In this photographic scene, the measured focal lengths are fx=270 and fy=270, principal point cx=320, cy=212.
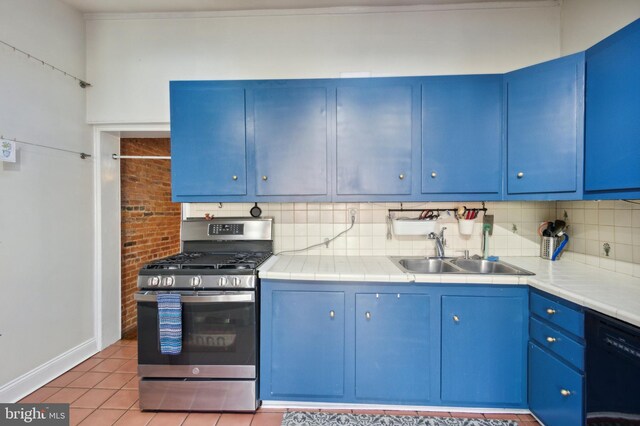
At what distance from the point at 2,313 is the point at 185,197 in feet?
4.49

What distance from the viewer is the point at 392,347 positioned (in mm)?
1743

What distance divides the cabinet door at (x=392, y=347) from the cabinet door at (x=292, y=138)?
901 mm

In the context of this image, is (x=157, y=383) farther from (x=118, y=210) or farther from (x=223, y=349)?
(x=118, y=210)

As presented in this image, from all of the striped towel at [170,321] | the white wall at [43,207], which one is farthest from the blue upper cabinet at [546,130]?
the white wall at [43,207]

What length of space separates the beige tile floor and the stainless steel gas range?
0.06 metres

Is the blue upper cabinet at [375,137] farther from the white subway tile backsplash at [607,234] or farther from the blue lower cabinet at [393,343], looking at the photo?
the white subway tile backsplash at [607,234]

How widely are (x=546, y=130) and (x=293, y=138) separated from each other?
1.71m

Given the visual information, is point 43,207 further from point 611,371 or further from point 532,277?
point 611,371

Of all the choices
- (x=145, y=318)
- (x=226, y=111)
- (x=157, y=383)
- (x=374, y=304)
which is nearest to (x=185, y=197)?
(x=226, y=111)

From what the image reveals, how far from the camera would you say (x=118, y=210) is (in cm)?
266

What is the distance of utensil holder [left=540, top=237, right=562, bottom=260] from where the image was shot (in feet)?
6.98

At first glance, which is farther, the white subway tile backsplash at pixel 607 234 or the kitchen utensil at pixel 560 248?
the kitchen utensil at pixel 560 248

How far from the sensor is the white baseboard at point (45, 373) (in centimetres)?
182

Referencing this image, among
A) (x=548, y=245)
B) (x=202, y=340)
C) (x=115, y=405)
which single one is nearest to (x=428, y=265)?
Result: (x=548, y=245)
